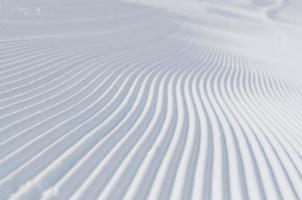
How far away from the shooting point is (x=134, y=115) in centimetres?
572

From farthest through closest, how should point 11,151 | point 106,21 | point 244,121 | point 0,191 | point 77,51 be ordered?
point 106,21
point 77,51
point 244,121
point 11,151
point 0,191

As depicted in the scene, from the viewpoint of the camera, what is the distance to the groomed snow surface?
13.3 ft

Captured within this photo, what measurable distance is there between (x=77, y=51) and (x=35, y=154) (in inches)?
185

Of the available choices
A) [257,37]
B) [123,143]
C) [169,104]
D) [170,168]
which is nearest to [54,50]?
[169,104]

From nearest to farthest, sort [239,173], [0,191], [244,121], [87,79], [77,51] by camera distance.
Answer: [0,191], [239,173], [244,121], [87,79], [77,51]

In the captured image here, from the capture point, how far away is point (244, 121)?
20.7ft

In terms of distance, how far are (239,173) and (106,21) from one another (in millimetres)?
9087

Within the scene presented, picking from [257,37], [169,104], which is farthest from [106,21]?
[169,104]

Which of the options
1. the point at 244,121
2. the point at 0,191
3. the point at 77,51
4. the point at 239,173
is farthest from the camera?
the point at 77,51

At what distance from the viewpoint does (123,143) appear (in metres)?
4.79

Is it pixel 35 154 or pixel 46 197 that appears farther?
pixel 35 154

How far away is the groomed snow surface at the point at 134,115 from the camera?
13.3 feet

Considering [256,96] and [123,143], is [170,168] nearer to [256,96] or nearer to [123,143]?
[123,143]

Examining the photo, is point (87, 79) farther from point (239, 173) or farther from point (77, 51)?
point (239, 173)
